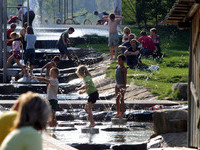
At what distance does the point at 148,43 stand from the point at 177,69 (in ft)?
6.22

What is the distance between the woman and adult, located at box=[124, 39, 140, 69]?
53.1 feet

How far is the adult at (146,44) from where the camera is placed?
73.8 feet

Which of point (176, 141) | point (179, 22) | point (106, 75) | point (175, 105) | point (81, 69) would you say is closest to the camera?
point (179, 22)

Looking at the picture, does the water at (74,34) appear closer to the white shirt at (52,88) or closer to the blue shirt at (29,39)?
the blue shirt at (29,39)

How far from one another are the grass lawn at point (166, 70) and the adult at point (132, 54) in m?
0.51

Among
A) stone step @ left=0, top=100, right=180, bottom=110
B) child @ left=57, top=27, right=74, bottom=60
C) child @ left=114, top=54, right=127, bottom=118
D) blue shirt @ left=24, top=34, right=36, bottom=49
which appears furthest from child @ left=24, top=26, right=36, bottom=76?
child @ left=114, top=54, right=127, bottom=118

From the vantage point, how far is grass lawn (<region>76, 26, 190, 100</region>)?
18031mm

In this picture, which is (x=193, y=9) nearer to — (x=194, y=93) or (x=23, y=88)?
(x=194, y=93)

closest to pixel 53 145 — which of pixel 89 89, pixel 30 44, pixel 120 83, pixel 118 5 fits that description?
pixel 89 89

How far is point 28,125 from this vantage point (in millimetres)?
4461

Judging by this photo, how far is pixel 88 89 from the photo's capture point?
42.5 ft

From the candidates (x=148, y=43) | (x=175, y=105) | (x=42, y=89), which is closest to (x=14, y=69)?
(x=42, y=89)

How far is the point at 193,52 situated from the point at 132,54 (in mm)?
11221

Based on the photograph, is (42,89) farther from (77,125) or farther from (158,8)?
(158,8)
